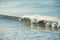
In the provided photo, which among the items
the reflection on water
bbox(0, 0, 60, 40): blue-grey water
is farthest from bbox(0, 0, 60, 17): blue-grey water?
the reflection on water

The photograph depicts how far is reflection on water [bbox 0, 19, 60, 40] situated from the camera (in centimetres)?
746

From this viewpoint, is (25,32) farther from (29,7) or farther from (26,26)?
(29,7)

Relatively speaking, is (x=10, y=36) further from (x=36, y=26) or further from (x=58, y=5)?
(x=58, y=5)

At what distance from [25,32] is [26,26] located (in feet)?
2.20

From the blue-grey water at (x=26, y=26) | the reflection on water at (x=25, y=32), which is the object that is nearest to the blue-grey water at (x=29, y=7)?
the blue-grey water at (x=26, y=26)

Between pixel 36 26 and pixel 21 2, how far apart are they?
630cm

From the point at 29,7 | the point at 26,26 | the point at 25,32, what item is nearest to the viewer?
the point at 25,32

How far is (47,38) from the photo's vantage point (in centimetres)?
732

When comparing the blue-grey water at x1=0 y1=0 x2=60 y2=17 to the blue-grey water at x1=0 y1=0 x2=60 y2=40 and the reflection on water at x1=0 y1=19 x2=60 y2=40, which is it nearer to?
the blue-grey water at x1=0 y1=0 x2=60 y2=40

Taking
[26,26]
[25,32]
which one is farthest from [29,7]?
[25,32]

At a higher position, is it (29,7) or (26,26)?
(29,7)

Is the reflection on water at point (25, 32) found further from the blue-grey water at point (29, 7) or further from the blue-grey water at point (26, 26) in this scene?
the blue-grey water at point (29, 7)

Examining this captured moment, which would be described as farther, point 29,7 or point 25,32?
point 29,7

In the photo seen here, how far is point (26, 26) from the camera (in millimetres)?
8734
